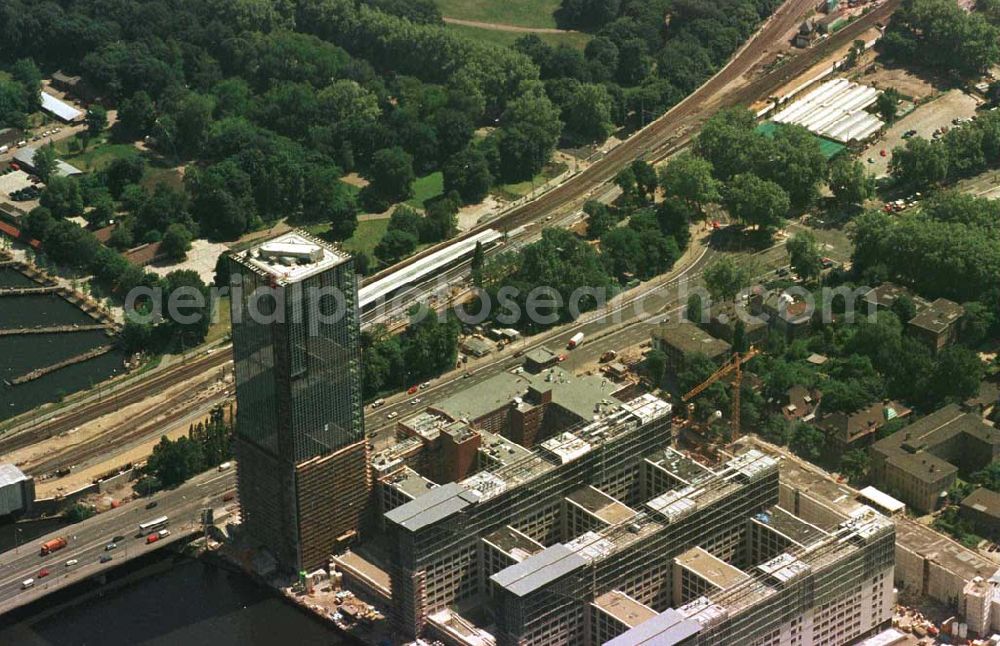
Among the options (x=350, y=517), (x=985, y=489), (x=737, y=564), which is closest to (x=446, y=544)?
(x=350, y=517)

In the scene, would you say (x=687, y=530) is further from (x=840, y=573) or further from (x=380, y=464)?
(x=380, y=464)

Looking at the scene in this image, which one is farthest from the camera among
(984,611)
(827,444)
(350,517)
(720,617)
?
(827,444)

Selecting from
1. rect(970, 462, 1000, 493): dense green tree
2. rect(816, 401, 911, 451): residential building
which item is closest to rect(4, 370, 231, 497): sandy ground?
rect(816, 401, 911, 451): residential building

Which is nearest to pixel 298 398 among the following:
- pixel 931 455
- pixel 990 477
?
pixel 931 455

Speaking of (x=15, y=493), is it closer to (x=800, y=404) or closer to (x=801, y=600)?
(x=801, y=600)

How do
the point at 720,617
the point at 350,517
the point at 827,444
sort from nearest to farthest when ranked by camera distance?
the point at 720,617
the point at 350,517
the point at 827,444

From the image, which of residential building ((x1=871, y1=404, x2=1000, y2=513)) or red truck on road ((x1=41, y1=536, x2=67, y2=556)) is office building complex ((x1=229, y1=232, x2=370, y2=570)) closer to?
red truck on road ((x1=41, y1=536, x2=67, y2=556))
